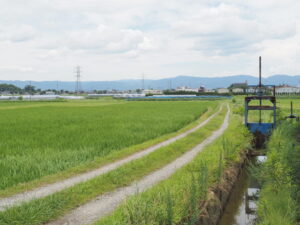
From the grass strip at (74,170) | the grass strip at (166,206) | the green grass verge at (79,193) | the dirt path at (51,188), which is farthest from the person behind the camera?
the grass strip at (74,170)

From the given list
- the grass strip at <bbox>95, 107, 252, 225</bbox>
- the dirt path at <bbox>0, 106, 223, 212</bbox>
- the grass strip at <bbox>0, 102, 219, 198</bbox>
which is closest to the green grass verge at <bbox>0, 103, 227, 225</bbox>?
the dirt path at <bbox>0, 106, 223, 212</bbox>

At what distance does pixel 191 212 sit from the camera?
7.11 m

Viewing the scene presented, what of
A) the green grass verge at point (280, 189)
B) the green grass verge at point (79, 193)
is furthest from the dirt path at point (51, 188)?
the green grass verge at point (280, 189)

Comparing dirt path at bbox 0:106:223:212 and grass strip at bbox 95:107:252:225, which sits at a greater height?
grass strip at bbox 95:107:252:225

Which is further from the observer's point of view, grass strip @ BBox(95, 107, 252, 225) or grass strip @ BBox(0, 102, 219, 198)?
grass strip @ BBox(0, 102, 219, 198)

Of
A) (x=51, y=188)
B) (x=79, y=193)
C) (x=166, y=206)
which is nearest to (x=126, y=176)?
(x=79, y=193)

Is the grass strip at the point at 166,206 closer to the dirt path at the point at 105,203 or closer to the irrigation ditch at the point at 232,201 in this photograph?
the irrigation ditch at the point at 232,201

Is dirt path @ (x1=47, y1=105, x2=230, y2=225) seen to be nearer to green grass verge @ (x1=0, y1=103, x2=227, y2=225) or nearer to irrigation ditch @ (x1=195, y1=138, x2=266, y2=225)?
green grass verge @ (x1=0, y1=103, x2=227, y2=225)

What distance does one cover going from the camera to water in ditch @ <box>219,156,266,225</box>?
31.3 ft

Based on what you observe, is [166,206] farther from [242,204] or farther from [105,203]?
[242,204]

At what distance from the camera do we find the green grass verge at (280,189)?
7.68 metres

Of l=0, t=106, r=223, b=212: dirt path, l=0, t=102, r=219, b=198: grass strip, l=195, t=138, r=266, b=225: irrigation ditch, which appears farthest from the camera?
l=0, t=102, r=219, b=198: grass strip

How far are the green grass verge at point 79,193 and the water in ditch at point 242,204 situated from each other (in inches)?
107

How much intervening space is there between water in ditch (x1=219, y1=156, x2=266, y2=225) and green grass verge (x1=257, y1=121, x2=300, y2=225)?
2.06ft
